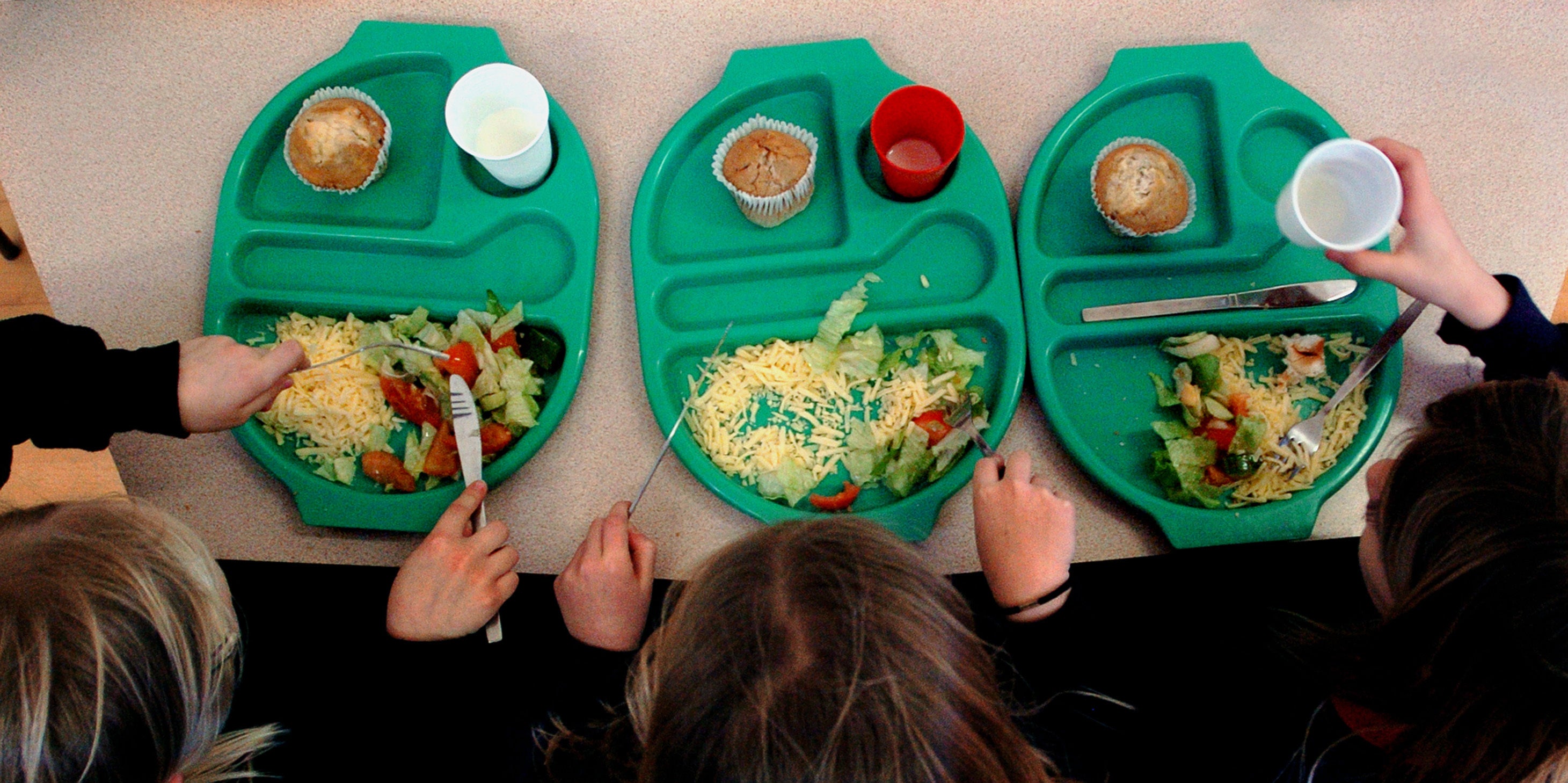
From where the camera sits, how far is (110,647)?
3.65 feet

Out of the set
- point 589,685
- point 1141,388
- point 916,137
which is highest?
point 916,137

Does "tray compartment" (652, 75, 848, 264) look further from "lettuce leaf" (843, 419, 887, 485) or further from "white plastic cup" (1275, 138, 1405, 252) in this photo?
"white plastic cup" (1275, 138, 1405, 252)

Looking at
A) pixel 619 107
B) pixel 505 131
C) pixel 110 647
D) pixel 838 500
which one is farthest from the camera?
pixel 619 107

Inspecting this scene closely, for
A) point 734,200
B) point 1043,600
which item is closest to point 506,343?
point 734,200

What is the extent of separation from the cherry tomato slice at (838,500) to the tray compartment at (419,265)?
0.64 meters

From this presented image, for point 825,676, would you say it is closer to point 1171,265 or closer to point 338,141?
point 1171,265

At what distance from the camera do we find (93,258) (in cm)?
164

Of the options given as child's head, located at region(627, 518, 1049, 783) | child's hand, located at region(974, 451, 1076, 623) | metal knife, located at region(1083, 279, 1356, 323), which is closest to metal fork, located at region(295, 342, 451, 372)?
child's head, located at region(627, 518, 1049, 783)

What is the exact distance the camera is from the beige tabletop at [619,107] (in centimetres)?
156

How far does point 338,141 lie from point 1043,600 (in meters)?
1.52

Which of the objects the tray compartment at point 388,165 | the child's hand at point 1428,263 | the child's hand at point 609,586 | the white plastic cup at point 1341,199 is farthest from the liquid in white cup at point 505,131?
the child's hand at point 1428,263

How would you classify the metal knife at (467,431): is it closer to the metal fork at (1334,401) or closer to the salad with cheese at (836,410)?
the salad with cheese at (836,410)

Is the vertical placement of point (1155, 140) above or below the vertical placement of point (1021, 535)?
above

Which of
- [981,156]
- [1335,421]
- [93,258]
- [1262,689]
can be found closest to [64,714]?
[93,258]
